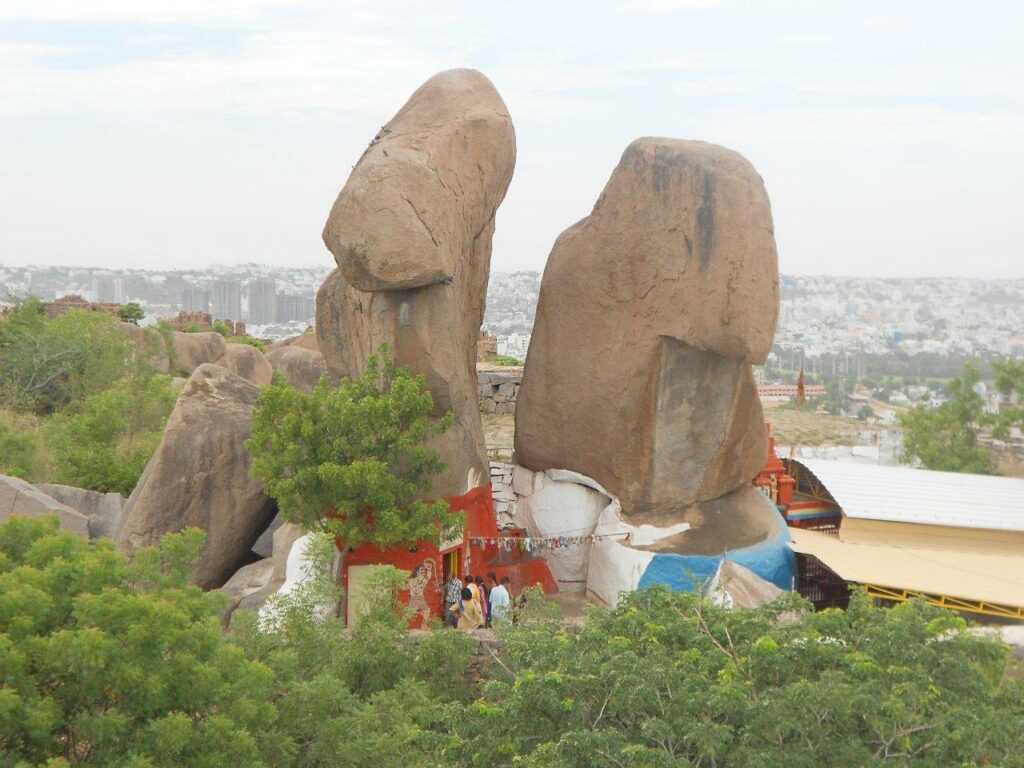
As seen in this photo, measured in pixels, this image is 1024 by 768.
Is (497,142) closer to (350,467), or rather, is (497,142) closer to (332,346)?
(332,346)

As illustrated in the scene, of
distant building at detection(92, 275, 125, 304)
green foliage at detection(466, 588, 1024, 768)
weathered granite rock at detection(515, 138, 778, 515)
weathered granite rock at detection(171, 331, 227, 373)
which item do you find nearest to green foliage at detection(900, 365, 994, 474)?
weathered granite rock at detection(515, 138, 778, 515)

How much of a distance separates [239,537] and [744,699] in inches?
411

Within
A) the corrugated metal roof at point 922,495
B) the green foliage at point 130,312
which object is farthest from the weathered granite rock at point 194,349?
the corrugated metal roof at point 922,495

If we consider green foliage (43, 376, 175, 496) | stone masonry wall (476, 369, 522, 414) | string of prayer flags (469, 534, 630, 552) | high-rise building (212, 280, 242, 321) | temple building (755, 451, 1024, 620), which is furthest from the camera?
high-rise building (212, 280, 242, 321)

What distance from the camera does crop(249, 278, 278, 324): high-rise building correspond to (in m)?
108

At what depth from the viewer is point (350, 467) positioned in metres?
13.3

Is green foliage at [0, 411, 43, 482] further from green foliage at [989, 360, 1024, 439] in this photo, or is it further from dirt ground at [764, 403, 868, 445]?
green foliage at [989, 360, 1024, 439]

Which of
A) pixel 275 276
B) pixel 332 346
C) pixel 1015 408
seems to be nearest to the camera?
pixel 332 346

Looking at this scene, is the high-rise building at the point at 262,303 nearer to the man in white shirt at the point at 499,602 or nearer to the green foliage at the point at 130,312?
the green foliage at the point at 130,312

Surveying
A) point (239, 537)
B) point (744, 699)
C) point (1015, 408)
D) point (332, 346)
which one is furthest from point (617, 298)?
point (1015, 408)

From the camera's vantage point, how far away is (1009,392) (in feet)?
96.1

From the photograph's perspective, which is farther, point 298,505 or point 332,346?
point 332,346

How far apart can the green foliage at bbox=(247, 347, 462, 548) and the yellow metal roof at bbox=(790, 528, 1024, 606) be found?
19.7 ft

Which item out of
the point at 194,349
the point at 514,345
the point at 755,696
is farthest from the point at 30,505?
the point at 514,345
